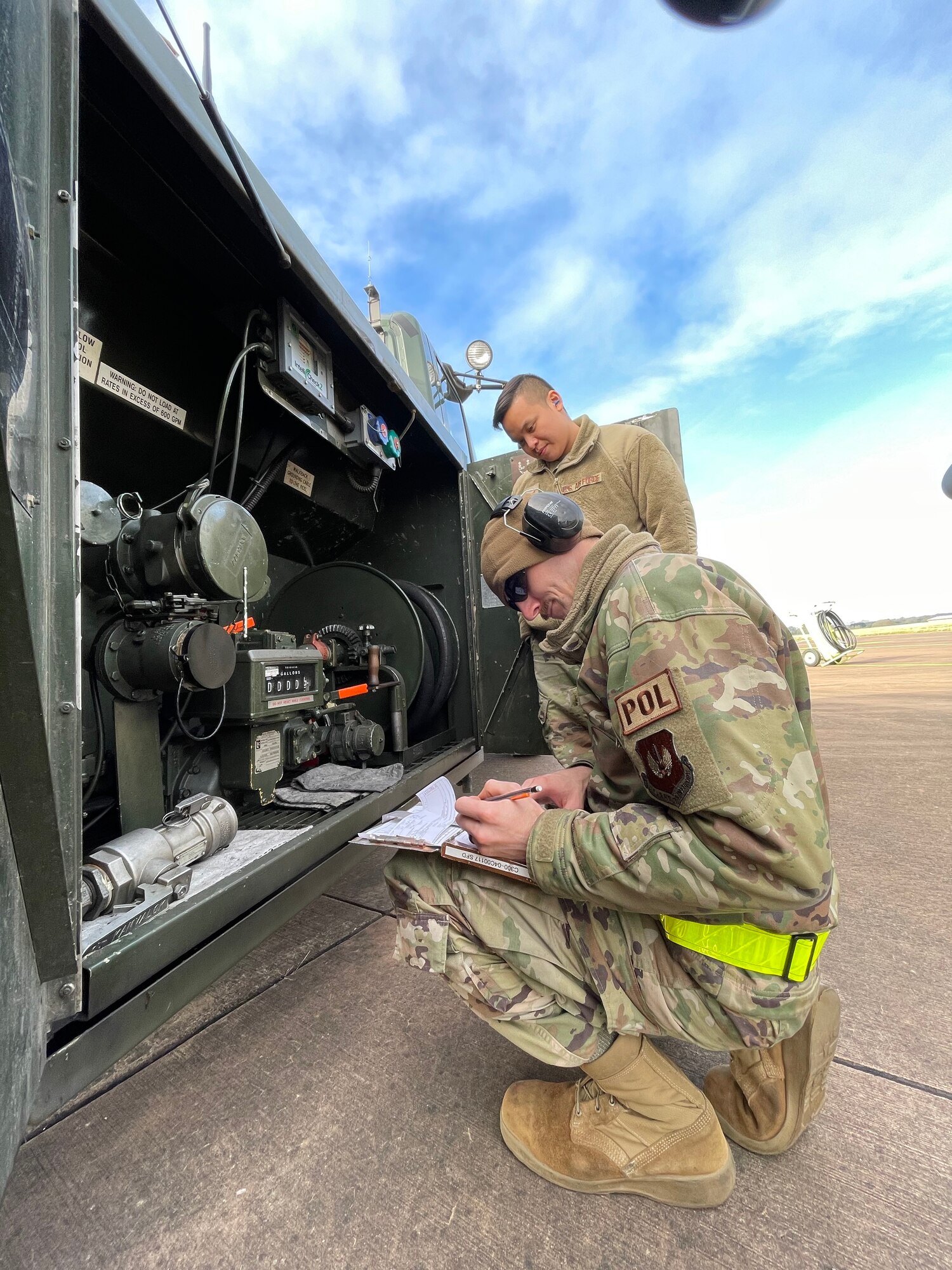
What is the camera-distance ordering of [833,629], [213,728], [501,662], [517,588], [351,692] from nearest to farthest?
[517,588]
[213,728]
[351,692]
[501,662]
[833,629]

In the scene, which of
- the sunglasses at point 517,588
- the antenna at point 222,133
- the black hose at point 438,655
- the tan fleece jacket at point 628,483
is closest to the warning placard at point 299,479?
the black hose at point 438,655

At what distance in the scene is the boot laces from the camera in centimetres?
109

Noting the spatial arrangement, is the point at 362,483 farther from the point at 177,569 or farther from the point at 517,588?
the point at 517,588

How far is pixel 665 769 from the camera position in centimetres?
90

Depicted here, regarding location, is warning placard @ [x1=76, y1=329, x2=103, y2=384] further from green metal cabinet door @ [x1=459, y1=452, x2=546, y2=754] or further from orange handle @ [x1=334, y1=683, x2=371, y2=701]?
green metal cabinet door @ [x1=459, y1=452, x2=546, y2=754]

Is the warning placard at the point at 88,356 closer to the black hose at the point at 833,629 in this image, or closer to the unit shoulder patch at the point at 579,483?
the unit shoulder patch at the point at 579,483

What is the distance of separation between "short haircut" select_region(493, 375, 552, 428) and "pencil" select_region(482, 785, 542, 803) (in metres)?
1.92

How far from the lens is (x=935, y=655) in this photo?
1550cm

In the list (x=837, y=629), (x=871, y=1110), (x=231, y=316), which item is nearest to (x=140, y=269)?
(x=231, y=316)

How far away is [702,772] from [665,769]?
0.06 m

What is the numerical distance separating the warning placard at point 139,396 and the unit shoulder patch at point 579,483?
1.66 m

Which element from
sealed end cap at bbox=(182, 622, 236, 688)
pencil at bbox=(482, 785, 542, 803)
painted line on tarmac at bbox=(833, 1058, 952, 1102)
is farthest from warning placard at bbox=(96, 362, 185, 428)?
painted line on tarmac at bbox=(833, 1058, 952, 1102)

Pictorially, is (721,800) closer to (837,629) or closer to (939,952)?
(939,952)

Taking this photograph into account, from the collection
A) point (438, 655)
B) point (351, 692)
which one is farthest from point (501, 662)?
point (351, 692)
